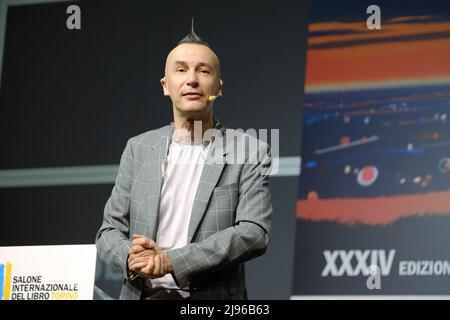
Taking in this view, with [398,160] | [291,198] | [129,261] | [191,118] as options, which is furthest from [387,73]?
[129,261]

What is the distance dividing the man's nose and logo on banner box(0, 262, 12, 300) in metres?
1.08

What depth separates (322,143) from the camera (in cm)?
377

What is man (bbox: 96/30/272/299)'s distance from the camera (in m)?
2.98

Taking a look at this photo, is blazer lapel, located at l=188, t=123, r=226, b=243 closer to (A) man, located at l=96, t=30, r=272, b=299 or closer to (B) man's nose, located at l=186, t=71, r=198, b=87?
(A) man, located at l=96, t=30, r=272, b=299

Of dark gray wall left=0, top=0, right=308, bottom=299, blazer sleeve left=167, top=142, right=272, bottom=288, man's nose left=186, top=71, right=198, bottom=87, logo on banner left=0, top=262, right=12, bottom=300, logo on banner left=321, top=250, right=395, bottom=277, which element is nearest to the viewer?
blazer sleeve left=167, top=142, right=272, bottom=288

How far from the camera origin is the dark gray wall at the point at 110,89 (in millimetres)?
3855

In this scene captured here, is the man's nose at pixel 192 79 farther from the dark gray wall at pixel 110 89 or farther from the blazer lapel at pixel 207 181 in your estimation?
the dark gray wall at pixel 110 89

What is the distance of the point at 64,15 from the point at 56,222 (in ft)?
2.81

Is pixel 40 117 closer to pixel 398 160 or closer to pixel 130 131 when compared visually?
pixel 130 131

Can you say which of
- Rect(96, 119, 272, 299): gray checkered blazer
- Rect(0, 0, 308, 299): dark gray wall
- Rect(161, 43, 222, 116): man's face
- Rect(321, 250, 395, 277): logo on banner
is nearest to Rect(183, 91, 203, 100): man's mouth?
Rect(161, 43, 222, 116): man's face

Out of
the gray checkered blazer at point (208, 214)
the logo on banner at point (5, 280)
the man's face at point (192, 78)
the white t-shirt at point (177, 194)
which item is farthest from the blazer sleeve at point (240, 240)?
the logo on banner at point (5, 280)

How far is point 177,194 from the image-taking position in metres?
3.16

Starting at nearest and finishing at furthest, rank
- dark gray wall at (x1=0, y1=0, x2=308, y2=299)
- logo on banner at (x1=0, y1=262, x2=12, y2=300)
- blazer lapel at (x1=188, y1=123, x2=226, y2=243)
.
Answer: blazer lapel at (x1=188, y1=123, x2=226, y2=243) → logo on banner at (x1=0, y1=262, x2=12, y2=300) → dark gray wall at (x1=0, y1=0, x2=308, y2=299)

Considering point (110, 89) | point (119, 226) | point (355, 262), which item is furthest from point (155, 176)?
point (110, 89)
